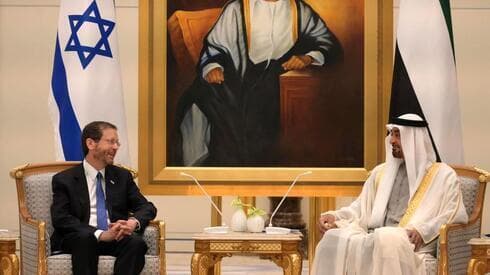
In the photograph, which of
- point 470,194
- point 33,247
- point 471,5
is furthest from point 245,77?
point 471,5

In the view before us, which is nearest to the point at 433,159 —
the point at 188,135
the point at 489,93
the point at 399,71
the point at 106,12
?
the point at 399,71

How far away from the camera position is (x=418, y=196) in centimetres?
595

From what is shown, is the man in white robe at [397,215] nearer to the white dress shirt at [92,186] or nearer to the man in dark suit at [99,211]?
the man in dark suit at [99,211]

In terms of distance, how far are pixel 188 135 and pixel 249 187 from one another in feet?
1.94

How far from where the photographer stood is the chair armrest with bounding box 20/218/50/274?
5691 mm

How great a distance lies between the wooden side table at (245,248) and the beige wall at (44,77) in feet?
12.8

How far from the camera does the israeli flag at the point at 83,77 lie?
276 inches

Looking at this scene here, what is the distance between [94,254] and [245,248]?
0.94 meters

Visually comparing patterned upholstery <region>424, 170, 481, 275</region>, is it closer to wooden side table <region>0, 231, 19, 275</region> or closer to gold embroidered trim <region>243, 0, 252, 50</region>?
gold embroidered trim <region>243, 0, 252, 50</region>

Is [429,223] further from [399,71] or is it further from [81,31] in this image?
[81,31]

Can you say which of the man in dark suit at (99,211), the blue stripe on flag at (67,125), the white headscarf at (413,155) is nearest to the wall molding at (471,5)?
the white headscarf at (413,155)

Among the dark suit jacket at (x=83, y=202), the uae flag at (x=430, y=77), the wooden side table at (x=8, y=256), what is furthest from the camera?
the uae flag at (x=430, y=77)

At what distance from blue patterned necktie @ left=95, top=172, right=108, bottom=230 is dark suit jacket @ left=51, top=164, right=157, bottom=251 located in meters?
0.03

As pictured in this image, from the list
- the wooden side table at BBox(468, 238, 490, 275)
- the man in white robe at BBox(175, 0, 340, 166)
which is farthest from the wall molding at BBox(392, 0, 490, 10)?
the wooden side table at BBox(468, 238, 490, 275)
